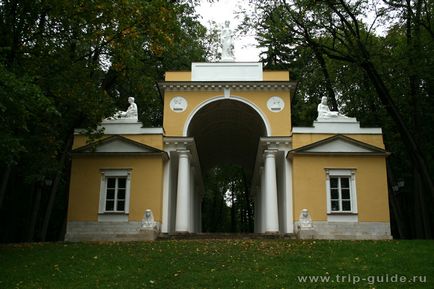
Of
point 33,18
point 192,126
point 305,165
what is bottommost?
point 305,165

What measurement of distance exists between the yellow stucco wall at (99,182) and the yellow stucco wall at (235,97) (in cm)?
234

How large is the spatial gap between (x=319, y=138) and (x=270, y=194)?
11.4ft

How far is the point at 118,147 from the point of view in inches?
964

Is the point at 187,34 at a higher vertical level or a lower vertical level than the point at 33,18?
higher

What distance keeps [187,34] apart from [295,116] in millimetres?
9512

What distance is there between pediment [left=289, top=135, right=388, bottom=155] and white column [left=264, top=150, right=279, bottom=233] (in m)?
1.35

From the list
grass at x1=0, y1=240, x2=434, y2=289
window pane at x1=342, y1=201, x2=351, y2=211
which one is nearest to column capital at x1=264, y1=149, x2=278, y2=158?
window pane at x1=342, y1=201, x2=351, y2=211

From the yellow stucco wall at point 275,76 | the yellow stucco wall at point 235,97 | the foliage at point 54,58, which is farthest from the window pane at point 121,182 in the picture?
the yellow stucco wall at point 275,76

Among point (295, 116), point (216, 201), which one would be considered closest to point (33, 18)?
point (295, 116)

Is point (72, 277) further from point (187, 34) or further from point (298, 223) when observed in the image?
point (187, 34)

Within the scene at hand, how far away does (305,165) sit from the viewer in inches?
954

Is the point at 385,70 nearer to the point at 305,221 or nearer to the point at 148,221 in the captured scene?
the point at 305,221

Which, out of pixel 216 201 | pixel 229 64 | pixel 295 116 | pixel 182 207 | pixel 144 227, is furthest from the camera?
pixel 216 201

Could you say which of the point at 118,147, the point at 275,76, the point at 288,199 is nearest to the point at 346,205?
the point at 288,199
